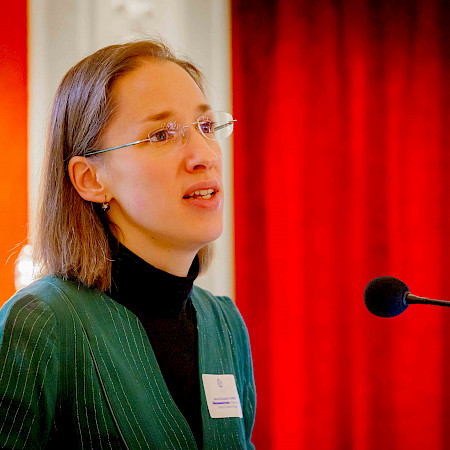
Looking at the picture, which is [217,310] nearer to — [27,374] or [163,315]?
[163,315]

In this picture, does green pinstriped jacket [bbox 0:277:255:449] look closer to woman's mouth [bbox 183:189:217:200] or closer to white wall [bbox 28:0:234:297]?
woman's mouth [bbox 183:189:217:200]

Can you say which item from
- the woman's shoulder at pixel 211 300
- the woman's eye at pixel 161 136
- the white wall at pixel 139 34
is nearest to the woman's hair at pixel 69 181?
the woman's eye at pixel 161 136

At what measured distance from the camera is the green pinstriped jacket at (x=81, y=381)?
1.07 m

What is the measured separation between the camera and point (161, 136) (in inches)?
51.3

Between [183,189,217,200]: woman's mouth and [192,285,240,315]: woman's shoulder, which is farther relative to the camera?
[192,285,240,315]: woman's shoulder

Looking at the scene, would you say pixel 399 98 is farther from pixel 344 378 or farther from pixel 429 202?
pixel 344 378

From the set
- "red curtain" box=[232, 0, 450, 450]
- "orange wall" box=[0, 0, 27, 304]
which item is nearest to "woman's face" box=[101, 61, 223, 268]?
"orange wall" box=[0, 0, 27, 304]

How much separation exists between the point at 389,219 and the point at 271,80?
3.32ft

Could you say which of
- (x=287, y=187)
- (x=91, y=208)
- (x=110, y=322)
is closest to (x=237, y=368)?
(x=110, y=322)

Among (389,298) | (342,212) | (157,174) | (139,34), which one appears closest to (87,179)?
(157,174)

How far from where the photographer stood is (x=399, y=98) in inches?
128

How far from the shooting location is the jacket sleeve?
1045 millimetres

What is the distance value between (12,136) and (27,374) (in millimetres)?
1987

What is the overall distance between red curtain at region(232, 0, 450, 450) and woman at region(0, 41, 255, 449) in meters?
1.71
